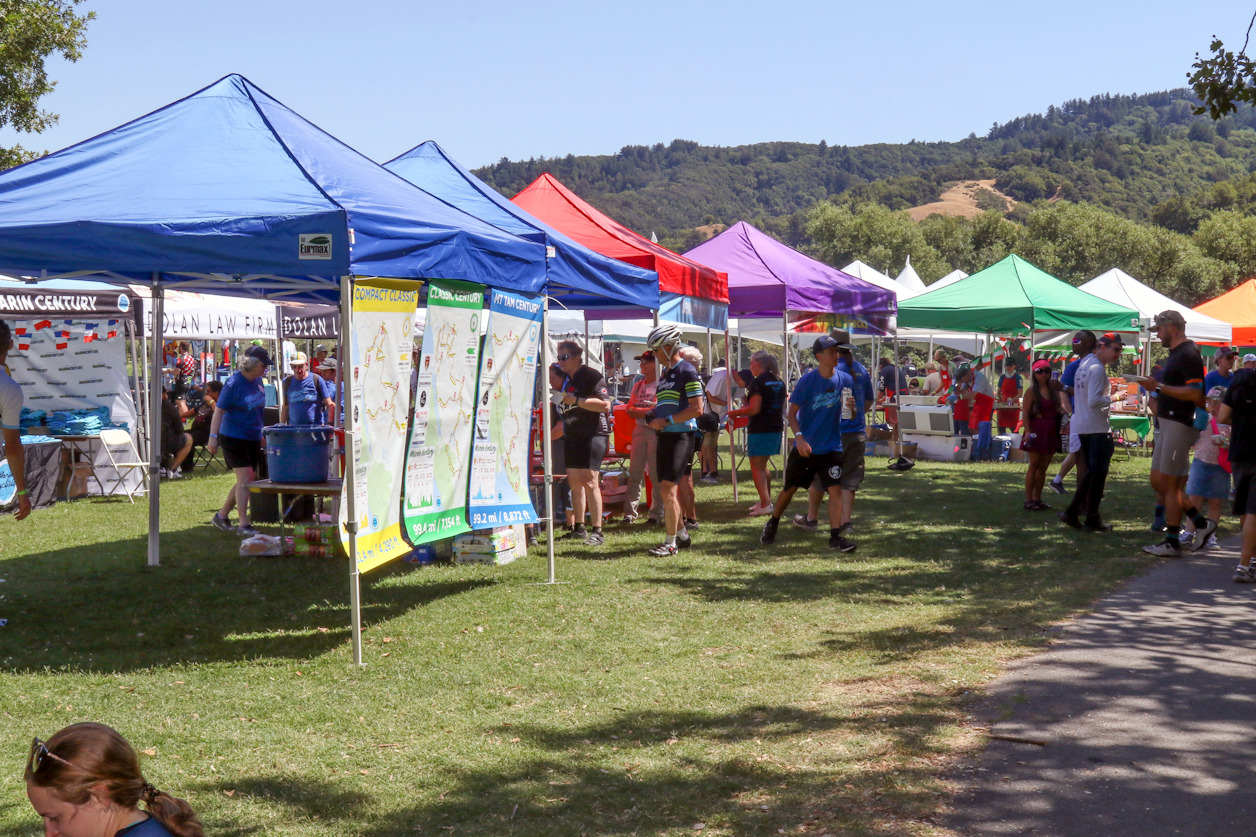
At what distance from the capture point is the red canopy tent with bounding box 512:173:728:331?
32.3 feet

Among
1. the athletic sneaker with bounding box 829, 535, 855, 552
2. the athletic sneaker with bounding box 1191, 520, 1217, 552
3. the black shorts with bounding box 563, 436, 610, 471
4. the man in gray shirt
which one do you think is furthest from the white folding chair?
the athletic sneaker with bounding box 1191, 520, 1217, 552

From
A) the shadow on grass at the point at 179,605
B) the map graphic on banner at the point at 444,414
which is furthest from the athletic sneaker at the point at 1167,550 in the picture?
the map graphic on banner at the point at 444,414

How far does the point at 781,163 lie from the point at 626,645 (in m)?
175

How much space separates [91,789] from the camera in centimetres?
207

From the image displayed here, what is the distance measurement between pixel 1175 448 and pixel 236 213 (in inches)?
304

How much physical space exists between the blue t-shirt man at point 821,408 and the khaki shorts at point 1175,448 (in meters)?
2.69

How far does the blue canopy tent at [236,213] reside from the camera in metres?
5.67

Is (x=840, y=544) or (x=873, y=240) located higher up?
(x=873, y=240)

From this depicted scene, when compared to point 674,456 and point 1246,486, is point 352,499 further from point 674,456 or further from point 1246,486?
point 1246,486

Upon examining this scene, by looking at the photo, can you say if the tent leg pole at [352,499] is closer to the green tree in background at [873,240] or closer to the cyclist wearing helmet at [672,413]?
the cyclist wearing helmet at [672,413]

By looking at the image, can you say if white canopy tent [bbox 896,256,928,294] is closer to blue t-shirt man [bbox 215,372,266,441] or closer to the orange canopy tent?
the orange canopy tent

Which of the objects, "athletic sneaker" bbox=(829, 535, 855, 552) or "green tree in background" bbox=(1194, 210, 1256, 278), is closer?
"athletic sneaker" bbox=(829, 535, 855, 552)

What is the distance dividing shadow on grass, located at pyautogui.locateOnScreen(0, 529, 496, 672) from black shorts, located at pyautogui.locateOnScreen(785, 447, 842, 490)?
2911 mm

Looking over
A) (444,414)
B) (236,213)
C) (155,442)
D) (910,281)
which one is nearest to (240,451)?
(155,442)
